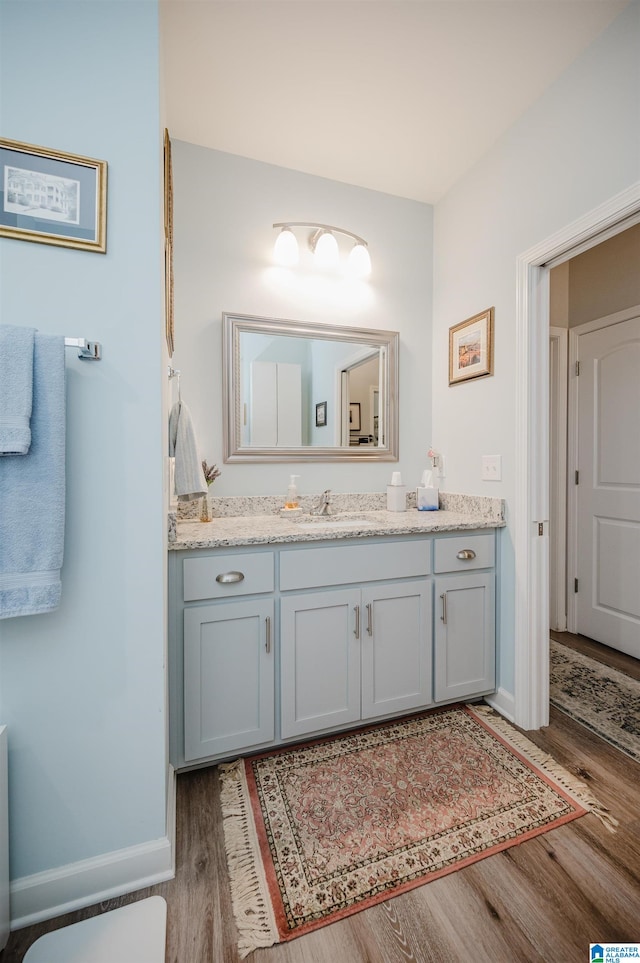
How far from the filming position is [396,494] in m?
2.30

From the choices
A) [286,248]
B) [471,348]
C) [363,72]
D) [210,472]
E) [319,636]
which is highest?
[363,72]

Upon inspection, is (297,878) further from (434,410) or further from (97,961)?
(434,410)

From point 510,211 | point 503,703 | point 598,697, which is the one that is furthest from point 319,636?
point 510,211

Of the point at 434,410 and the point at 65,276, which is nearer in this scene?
the point at 65,276

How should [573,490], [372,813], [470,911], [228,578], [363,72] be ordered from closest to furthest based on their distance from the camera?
[470,911]
[372,813]
[228,578]
[363,72]
[573,490]

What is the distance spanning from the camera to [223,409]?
208 cm

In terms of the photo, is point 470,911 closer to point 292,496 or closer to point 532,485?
point 532,485

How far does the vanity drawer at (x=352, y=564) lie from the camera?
1.64 meters

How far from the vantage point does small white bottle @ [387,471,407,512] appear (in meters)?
2.30

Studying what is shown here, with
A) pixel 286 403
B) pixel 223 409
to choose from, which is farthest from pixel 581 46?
pixel 223 409

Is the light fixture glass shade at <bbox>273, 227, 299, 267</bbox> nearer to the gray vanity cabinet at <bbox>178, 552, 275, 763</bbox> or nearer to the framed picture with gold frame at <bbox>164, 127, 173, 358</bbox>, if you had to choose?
the framed picture with gold frame at <bbox>164, 127, 173, 358</bbox>

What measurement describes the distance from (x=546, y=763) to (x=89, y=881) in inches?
61.6

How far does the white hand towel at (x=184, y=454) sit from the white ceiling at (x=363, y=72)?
1306mm

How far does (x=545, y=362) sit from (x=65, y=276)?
1.80m
